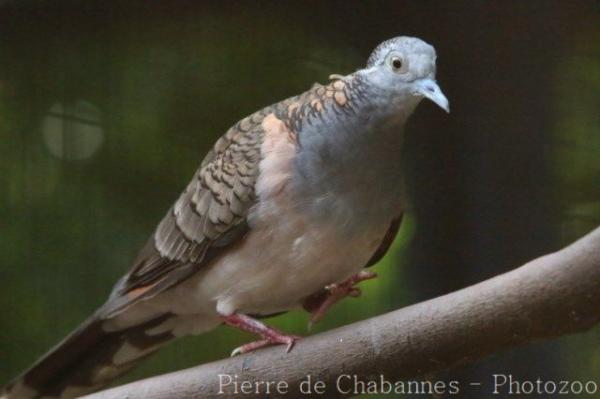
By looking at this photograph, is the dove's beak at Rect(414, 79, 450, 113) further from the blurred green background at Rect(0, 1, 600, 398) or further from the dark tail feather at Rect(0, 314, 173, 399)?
the dark tail feather at Rect(0, 314, 173, 399)

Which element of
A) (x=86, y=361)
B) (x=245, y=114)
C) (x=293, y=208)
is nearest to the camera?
(x=293, y=208)

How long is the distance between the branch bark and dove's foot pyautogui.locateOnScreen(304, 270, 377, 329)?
0.70ft

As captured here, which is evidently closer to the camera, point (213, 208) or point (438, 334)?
point (438, 334)

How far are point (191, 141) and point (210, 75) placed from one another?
17 centimetres

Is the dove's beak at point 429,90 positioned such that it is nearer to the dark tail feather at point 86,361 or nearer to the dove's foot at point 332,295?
the dove's foot at point 332,295

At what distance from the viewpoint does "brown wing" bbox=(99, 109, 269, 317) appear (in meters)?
1.90

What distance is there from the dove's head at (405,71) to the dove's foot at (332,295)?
44cm

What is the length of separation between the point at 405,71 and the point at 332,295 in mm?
535

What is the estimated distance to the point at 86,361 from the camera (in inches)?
86.8

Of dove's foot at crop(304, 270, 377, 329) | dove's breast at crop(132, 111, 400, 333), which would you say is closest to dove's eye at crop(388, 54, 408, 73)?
dove's breast at crop(132, 111, 400, 333)

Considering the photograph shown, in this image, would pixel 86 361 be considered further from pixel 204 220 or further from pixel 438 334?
pixel 438 334

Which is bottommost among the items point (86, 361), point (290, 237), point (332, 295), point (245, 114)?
point (86, 361)

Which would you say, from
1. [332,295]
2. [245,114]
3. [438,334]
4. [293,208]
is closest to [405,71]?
[293,208]

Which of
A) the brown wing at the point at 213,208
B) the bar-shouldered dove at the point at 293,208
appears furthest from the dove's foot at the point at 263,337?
the brown wing at the point at 213,208
